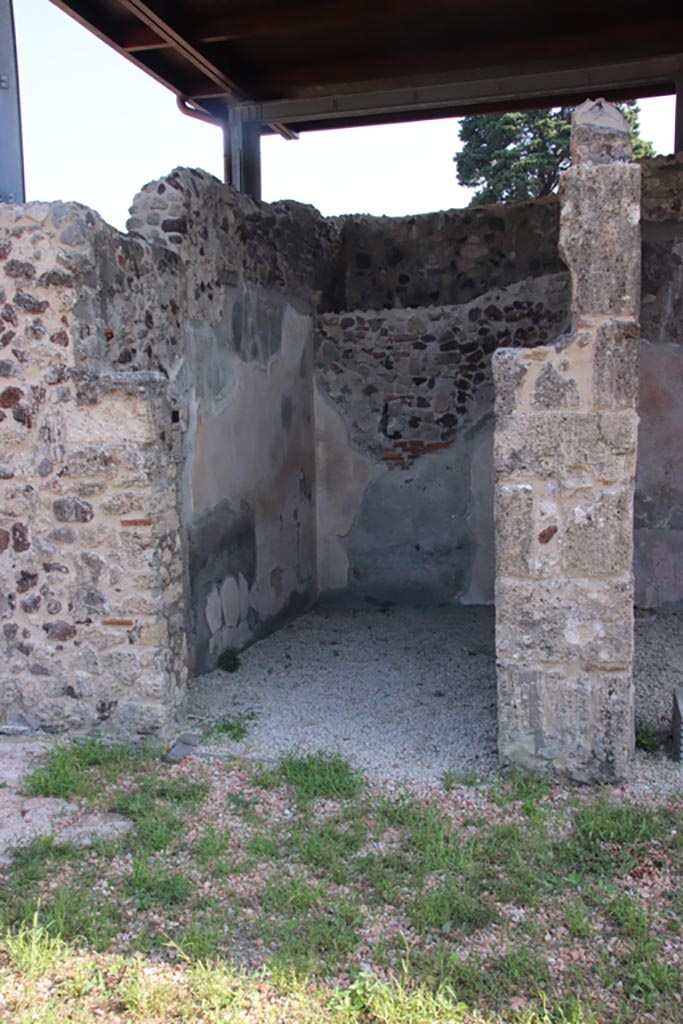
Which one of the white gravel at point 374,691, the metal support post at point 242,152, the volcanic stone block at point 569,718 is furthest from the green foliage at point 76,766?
the metal support post at point 242,152

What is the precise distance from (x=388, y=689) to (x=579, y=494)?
6.40 ft

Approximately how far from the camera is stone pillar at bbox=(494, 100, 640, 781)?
3412 mm

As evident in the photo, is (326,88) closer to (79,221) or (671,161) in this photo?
(671,161)

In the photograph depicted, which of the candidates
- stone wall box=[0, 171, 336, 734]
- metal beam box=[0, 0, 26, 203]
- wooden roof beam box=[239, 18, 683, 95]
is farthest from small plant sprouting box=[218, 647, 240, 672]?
wooden roof beam box=[239, 18, 683, 95]

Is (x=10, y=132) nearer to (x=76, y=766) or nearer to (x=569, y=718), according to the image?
(x=76, y=766)

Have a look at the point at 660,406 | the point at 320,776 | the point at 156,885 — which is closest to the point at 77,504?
the point at 320,776

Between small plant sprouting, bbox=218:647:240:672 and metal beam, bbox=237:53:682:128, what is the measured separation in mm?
4565

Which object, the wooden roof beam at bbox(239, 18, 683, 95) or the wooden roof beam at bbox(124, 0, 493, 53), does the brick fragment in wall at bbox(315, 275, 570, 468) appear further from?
the wooden roof beam at bbox(124, 0, 493, 53)

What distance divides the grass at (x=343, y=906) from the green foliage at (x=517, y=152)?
15.9m

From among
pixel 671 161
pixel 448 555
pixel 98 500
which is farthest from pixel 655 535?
pixel 98 500

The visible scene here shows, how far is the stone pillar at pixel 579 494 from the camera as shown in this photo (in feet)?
→ 11.2

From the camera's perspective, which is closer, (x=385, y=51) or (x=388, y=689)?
(x=388, y=689)

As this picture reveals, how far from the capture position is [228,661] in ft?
17.4

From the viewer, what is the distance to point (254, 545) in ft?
19.1
